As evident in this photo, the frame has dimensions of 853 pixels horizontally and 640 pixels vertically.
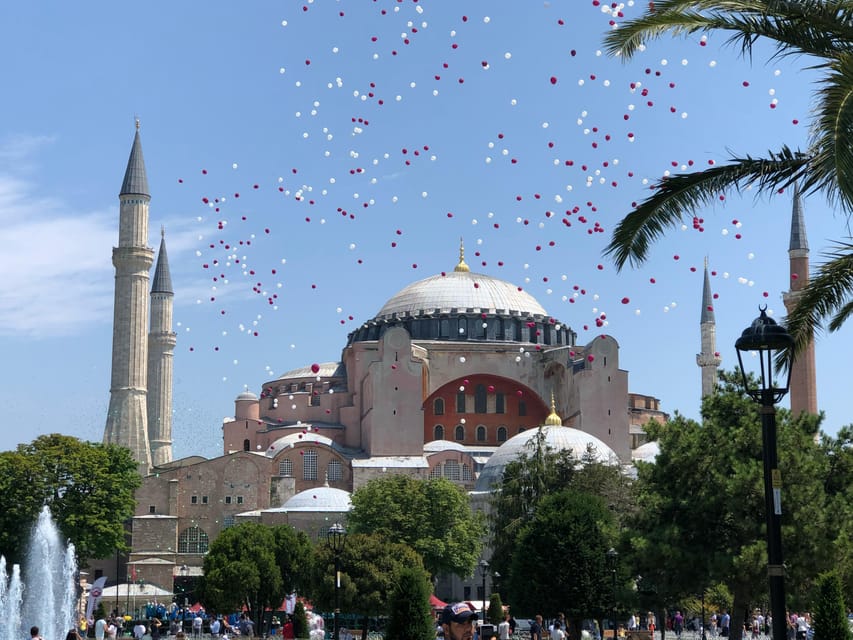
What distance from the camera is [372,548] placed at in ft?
112

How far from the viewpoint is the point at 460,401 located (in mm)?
58938

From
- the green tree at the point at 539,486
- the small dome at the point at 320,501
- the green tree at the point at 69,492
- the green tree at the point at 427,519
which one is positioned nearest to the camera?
the green tree at the point at 539,486

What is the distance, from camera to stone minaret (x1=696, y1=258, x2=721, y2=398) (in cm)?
6475

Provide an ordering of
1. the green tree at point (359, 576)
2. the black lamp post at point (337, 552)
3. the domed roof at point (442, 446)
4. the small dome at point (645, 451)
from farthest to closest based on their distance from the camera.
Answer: the small dome at point (645, 451)
the domed roof at point (442, 446)
the green tree at point (359, 576)
the black lamp post at point (337, 552)

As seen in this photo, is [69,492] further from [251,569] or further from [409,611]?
[409,611]

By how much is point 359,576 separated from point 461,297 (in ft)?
98.8

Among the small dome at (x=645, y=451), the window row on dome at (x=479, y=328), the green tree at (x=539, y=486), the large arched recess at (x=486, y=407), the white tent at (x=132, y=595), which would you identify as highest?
the window row on dome at (x=479, y=328)

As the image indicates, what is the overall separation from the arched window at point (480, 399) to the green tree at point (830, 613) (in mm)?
42803


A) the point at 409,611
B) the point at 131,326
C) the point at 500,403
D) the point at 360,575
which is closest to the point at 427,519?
the point at 360,575

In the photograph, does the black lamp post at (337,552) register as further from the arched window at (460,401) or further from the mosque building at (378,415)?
the arched window at (460,401)

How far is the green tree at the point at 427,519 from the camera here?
4309 cm

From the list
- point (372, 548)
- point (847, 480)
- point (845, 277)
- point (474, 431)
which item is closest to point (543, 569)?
point (372, 548)

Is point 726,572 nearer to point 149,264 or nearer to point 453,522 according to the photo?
point 453,522

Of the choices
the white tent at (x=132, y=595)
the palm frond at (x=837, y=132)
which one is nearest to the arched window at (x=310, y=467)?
Result: the white tent at (x=132, y=595)
